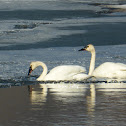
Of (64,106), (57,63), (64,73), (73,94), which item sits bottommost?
(64,106)

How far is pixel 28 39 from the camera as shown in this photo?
21641 mm

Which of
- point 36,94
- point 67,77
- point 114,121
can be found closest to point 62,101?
point 36,94

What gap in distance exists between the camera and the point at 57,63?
15.2 m

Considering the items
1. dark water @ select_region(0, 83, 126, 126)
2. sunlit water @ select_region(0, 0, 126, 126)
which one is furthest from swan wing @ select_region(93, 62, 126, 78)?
dark water @ select_region(0, 83, 126, 126)

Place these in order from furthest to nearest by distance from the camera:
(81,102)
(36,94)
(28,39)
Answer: (28,39) < (36,94) < (81,102)

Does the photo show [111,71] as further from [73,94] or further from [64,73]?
[73,94]

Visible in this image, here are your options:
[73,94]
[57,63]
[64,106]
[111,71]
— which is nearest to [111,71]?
[111,71]

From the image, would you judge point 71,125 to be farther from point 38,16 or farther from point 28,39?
point 38,16

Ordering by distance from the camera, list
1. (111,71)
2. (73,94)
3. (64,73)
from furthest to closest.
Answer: (111,71), (64,73), (73,94)

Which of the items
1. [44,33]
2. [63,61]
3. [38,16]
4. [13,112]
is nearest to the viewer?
[13,112]

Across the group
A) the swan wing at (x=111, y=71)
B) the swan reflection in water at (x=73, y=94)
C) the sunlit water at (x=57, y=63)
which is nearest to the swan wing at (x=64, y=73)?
the sunlit water at (x=57, y=63)

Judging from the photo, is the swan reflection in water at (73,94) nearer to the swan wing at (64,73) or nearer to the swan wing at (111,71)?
the swan wing at (64,73)

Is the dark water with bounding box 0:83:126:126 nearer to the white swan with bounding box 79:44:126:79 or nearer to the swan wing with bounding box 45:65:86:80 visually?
the swan wing with bounding box 45:65:86:80

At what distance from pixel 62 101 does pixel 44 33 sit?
1463 centimetres
